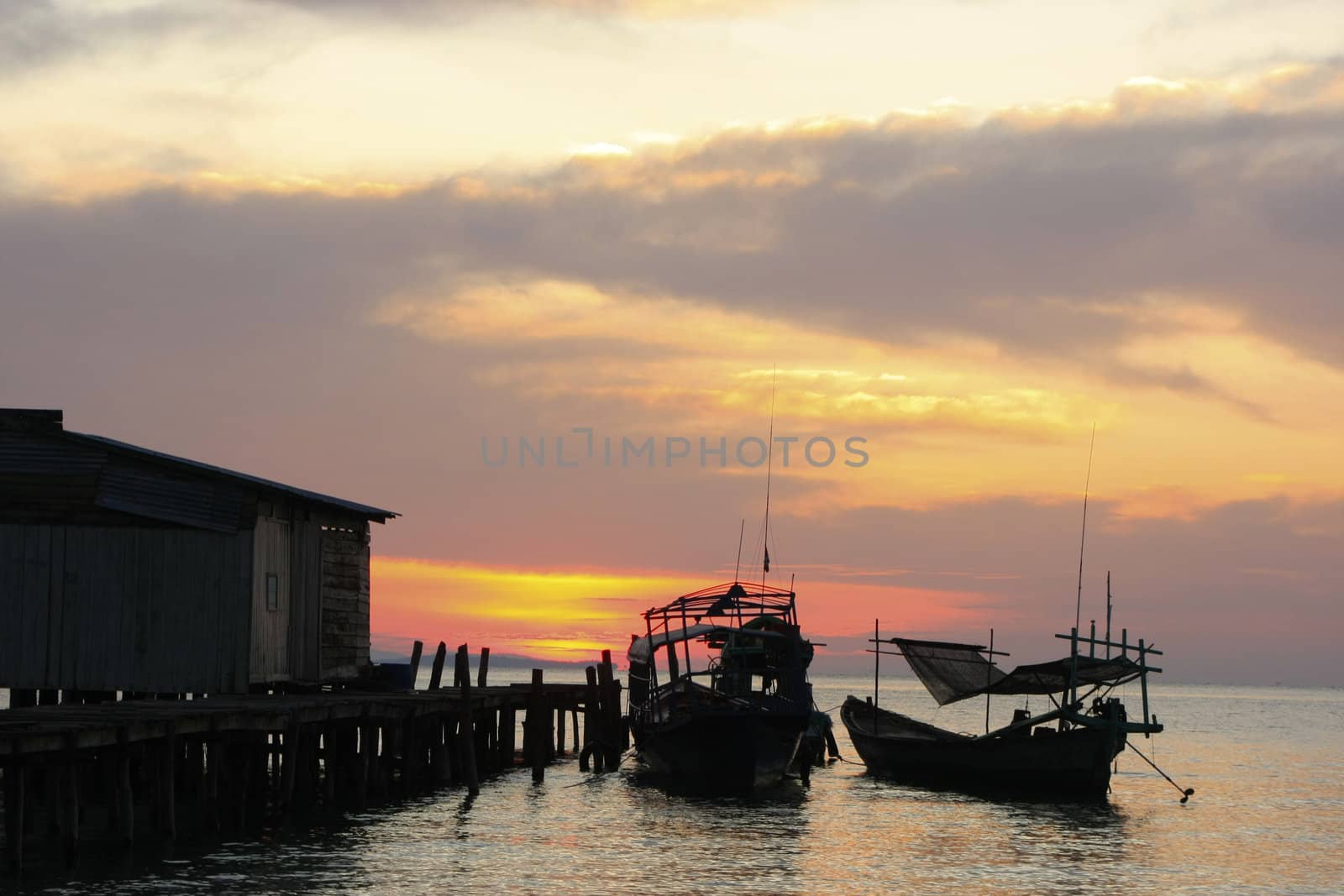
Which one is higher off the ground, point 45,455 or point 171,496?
point 45,455

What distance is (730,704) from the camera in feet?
125

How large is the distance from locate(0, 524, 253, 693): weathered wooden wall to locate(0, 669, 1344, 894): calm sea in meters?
4.80

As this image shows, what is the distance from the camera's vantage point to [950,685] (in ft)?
141

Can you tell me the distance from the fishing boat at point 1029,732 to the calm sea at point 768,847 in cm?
82

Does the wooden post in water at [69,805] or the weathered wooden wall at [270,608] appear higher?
the weathered wooden wall at [270,608]

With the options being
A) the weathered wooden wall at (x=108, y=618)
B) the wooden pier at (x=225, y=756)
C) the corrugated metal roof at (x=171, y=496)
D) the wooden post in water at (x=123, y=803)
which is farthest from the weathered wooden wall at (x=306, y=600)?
the wooden post in water at (x=123, y=803)

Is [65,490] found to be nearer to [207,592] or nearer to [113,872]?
[207,592]

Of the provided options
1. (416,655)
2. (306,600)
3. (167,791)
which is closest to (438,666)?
(416,655)

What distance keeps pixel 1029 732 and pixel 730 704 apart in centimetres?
821

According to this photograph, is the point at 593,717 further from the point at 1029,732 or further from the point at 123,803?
the point at 123,803

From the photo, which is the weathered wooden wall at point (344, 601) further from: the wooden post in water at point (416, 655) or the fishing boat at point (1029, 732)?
the fishing boat at point (1029, 732)

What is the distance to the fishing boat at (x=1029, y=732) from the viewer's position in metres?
37.8

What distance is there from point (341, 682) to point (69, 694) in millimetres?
6786

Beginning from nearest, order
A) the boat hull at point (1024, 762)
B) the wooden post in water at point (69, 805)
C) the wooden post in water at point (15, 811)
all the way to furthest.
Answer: the wooden post in water at point (15, 811) < the wooden post in water at point (69, 805) < the boat hull at point (1024, 762)
